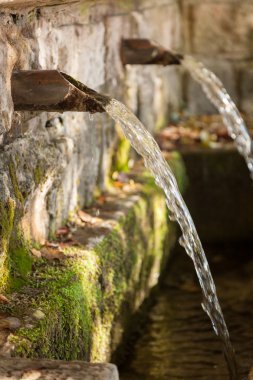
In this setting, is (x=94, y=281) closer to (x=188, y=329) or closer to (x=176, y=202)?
(x=176, y=202)

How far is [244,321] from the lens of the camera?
16.6 ft

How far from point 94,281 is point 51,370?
4.10ft

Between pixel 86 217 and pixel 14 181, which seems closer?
pixel 14 181

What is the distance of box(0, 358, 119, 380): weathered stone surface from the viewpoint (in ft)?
8.93

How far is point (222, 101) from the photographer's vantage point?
5.95 meters

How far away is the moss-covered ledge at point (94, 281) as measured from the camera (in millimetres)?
3331

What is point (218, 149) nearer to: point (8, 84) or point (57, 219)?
point (57, 219)

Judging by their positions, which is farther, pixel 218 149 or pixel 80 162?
pixel 218 149

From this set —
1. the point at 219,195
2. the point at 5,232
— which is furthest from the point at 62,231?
the point at 219,195

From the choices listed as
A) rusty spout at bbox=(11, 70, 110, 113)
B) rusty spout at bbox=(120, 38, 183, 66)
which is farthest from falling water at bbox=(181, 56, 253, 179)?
rusty spout at bbox=(11, 70, 110, 113)

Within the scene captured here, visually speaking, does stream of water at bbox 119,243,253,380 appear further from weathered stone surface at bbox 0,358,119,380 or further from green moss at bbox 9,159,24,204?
weathered stone surface at bbox 0,358,119,380

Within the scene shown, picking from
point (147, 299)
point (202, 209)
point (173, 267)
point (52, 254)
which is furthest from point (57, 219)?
point (202, 209)

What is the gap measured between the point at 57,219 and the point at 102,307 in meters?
0.48

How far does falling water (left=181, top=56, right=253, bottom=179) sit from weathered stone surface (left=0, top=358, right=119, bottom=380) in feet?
10.3
